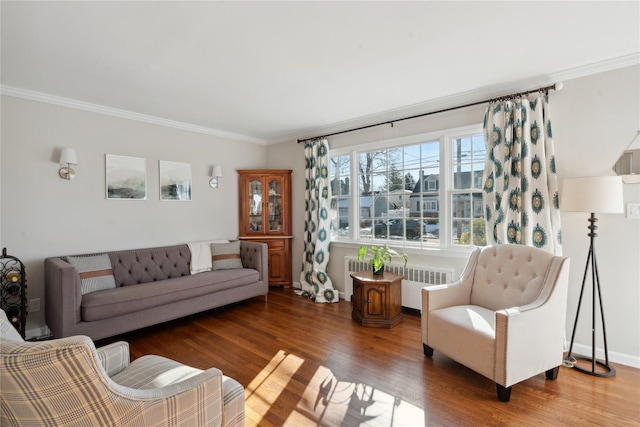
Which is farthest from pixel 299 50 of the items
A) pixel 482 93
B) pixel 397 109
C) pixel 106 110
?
pixel 106 110

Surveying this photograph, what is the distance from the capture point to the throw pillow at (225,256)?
421cm

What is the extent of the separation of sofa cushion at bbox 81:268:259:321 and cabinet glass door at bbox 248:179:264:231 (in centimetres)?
104

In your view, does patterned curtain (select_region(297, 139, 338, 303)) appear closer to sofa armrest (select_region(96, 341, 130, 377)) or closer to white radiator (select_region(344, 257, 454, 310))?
white radiator (select_region(344, 257, 454, 310))

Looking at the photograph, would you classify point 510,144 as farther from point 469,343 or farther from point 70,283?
point 70,283

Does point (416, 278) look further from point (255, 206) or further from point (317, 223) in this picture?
point (255, 206)

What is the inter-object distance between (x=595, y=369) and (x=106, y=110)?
17.9ft

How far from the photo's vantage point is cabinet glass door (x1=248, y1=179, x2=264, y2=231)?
5.03 meters

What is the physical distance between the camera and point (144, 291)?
317cm

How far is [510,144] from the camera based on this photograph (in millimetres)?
2936

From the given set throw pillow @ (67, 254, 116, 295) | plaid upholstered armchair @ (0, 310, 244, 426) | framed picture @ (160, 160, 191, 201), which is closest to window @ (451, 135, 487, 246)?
plaid upholstered armchair @ (0, 310, 244, 426)

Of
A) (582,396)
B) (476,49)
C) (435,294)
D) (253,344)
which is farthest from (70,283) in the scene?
(582,396)

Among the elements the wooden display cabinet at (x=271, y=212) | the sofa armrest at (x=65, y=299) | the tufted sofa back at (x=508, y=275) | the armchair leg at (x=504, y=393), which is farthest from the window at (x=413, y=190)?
the sofa armrest at (x=65, y=299)

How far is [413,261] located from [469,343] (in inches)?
61.8

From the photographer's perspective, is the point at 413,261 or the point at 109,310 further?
the point at 413,261
